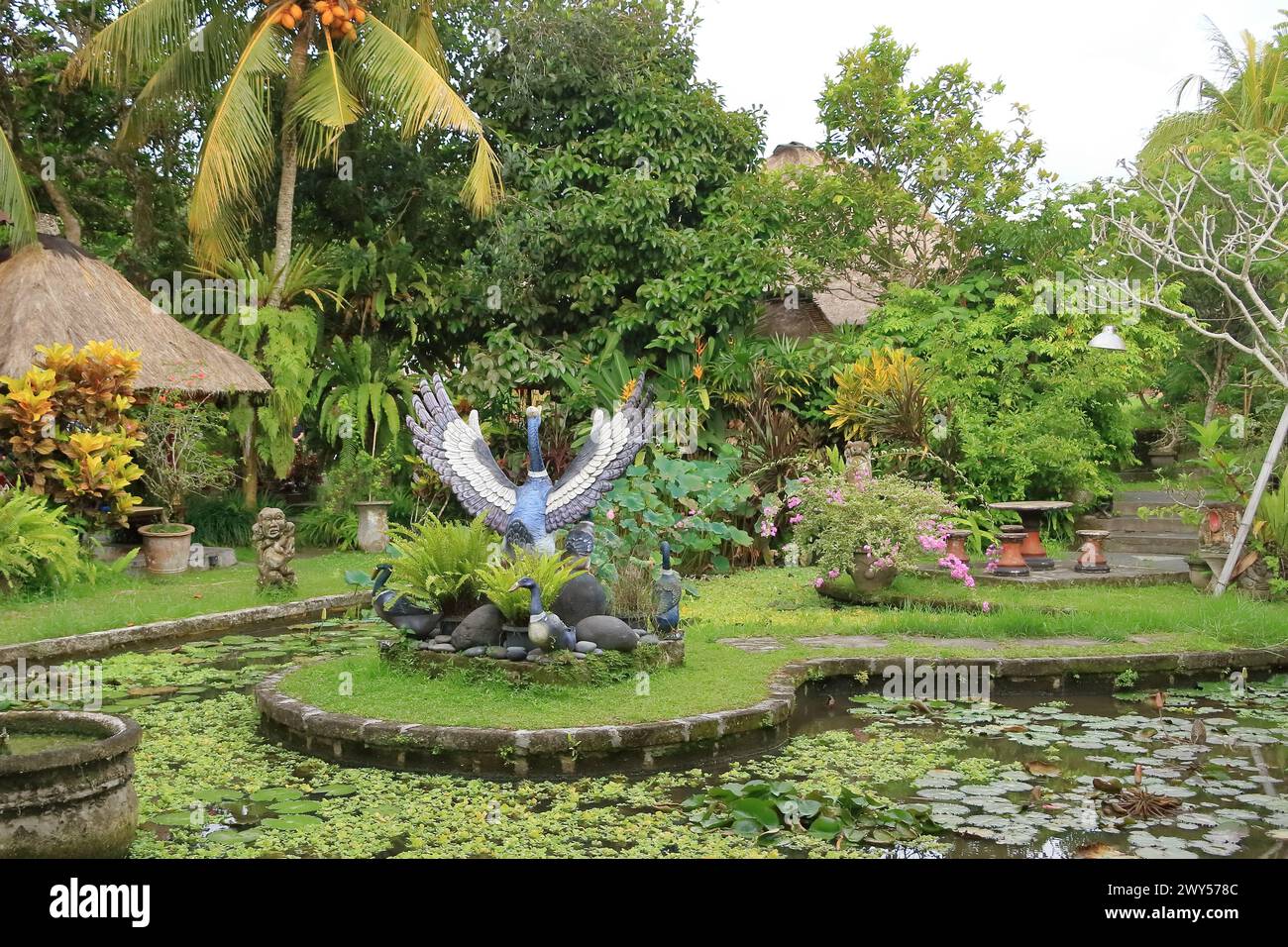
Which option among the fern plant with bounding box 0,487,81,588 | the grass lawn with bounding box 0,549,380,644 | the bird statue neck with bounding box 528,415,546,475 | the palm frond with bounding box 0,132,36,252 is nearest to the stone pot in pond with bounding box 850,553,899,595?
the bird statue neck with bounding box 528,415,546,475

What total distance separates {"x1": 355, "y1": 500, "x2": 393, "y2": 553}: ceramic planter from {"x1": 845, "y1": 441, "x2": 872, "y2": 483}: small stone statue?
5836mm

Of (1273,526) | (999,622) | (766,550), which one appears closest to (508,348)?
(766,550)

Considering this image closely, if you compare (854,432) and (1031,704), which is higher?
(854,432)

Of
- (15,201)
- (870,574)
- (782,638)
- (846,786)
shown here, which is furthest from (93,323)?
(846,786)

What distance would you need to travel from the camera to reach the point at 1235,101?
2281 cm

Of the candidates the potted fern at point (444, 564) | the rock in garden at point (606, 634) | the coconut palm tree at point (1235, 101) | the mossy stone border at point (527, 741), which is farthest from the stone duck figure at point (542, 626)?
the coconut palm tree at point (1235, 101)

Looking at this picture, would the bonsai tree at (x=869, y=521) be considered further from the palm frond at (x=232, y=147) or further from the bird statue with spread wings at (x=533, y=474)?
the palm frond at (x=232, y=147)

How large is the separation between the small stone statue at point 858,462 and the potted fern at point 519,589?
14.4ft

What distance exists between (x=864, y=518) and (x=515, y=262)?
23.3 ft

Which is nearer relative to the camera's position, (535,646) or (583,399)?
(535,646)

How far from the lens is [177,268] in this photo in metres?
17.2

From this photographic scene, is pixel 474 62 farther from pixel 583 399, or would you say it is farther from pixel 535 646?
pixel 535 646

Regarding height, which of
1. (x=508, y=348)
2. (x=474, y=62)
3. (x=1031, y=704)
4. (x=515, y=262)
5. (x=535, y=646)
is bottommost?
(x=1031, y=704)

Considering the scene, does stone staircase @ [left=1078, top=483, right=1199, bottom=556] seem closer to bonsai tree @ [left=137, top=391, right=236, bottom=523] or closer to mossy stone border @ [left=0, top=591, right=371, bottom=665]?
mossy stone border @ [left=0, top=591, right=371, bottom=665]
